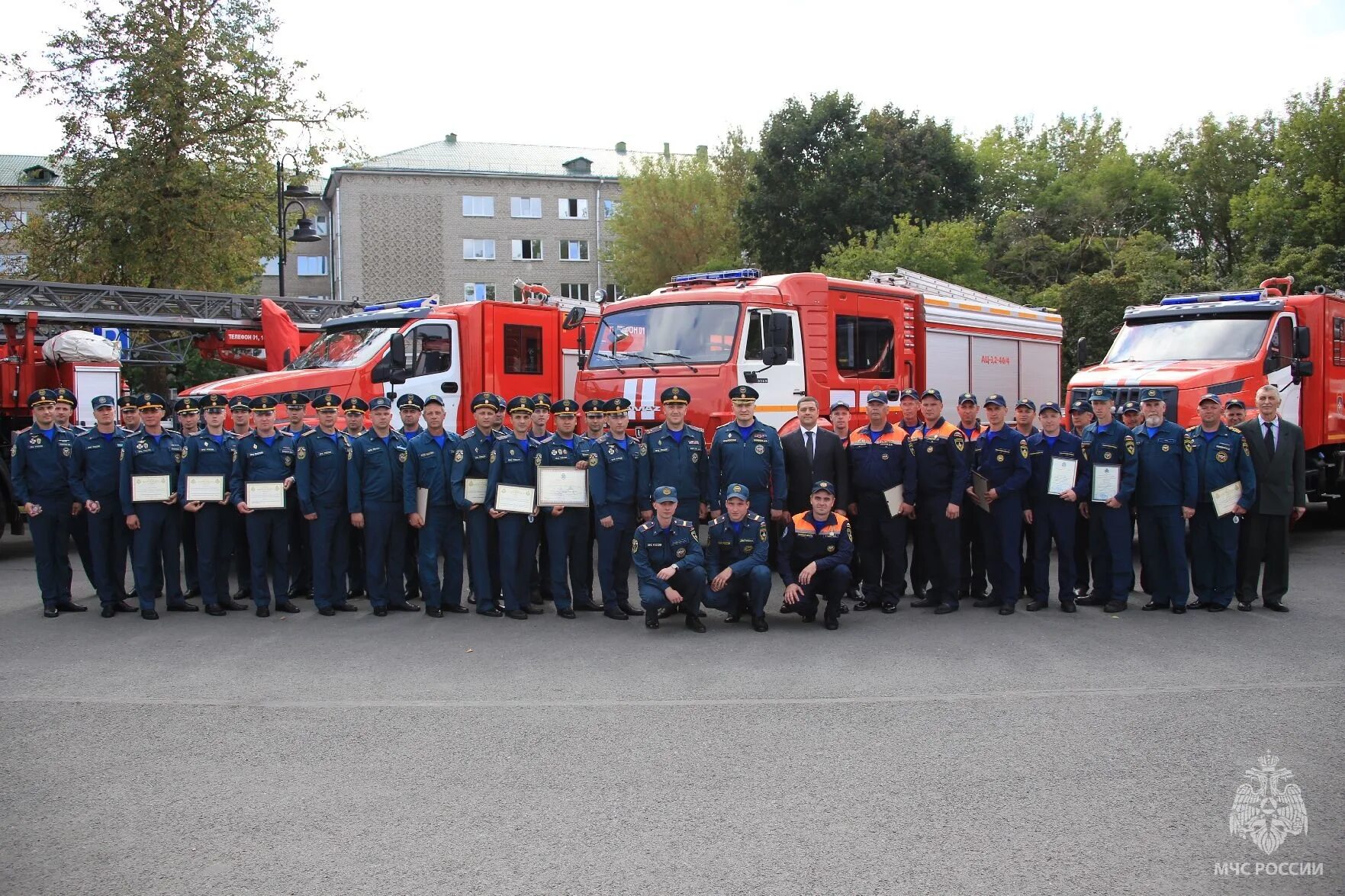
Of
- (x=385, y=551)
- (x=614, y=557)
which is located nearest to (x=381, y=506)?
(x=385, y=551)

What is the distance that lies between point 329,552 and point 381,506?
2.11 feet

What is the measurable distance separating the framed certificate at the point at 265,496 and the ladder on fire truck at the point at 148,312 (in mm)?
7179

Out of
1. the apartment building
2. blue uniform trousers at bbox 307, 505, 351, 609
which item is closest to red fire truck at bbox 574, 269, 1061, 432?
blue uniform trousers at bbox 307, 505, 351, 609

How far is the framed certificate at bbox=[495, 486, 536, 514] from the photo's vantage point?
934cm

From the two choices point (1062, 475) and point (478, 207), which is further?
point (478, 207)

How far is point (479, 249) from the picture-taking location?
57.7 m

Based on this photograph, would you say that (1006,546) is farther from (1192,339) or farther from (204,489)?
(204,489)

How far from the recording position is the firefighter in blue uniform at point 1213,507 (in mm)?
9352

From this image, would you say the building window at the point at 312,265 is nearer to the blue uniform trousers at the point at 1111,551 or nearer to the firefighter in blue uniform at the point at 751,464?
the firefighter in blue uniform at the point at 751,464

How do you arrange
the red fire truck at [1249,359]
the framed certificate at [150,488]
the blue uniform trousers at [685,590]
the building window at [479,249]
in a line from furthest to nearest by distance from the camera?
the building window at [479,249] < the red fire truck at [1249,359] < the framed certificate at [150,488] < the blue uniform trousers at [685,590]

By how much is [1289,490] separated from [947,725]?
17.9 ft

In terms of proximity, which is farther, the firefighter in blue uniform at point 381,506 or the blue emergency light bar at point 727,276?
the blue emergency light bar at point 727,276

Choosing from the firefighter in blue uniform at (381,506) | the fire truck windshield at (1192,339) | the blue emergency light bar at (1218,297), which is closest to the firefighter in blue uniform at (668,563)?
the firefighter in blue uniform at (381,506)

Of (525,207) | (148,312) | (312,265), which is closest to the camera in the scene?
(148,312)
